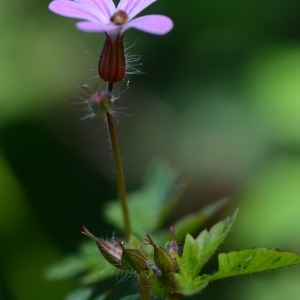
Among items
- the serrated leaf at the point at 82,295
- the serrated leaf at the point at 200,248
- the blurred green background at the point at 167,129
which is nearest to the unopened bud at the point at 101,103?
the serrated leaf at the point at 200,248

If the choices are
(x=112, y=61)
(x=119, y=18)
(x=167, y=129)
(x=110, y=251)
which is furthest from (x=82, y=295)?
(x=167, y=129)

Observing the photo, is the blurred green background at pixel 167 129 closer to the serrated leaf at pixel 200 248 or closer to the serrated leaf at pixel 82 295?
the serrated leaf at pixel 82 295

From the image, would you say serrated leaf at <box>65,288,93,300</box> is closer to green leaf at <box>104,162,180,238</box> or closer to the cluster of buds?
the cluster of buds

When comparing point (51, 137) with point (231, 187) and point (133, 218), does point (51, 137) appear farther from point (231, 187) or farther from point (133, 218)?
point (133, 218)

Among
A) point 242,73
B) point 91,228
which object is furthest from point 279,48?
point 91,228

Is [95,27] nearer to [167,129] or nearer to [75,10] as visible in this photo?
[75,10]

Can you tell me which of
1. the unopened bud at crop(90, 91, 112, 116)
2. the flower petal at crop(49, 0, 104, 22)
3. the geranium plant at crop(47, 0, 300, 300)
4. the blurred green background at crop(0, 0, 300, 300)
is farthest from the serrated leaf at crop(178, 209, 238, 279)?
the blurred green background at crop(0, 0, 300, 300)
